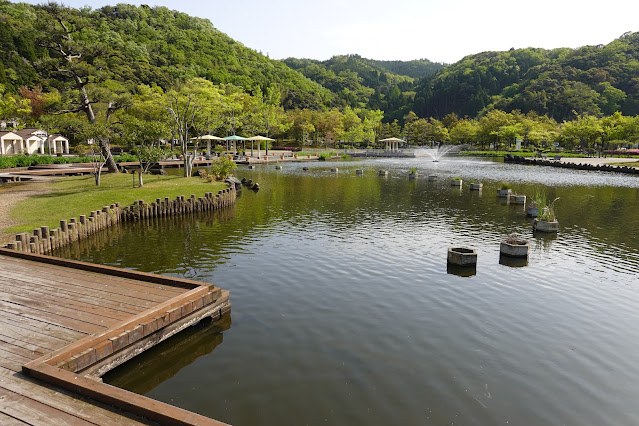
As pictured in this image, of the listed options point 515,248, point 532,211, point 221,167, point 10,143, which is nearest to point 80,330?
point 515,248

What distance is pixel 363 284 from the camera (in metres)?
12.7

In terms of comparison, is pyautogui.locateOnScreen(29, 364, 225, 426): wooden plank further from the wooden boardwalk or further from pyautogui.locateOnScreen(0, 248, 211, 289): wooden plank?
pyautogui.locateOnScreen(0, 248, 211, 289): wooden plank

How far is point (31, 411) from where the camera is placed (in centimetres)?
524

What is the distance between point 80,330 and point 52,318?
100 cm

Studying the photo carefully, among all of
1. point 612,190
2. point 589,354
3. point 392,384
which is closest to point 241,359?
point 392,384

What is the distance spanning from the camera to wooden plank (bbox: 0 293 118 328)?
7980 mm

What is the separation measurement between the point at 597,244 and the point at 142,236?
20.3 meters

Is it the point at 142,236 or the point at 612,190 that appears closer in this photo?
the point at 142,236

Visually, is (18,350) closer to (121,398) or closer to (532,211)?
(121,398)

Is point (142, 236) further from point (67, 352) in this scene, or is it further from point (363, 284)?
point (67, 352)

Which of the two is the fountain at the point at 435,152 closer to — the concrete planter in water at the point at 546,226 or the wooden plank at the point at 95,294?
the concrete planter in water at the point at 546,226

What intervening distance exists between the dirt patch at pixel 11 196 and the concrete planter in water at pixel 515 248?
1831 centimetres

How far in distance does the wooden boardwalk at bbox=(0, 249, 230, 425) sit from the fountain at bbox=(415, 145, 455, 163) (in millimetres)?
81598

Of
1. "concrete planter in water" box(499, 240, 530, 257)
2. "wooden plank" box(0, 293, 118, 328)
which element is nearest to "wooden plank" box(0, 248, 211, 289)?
"wooden plank" box(0, 293, 118, 328)
